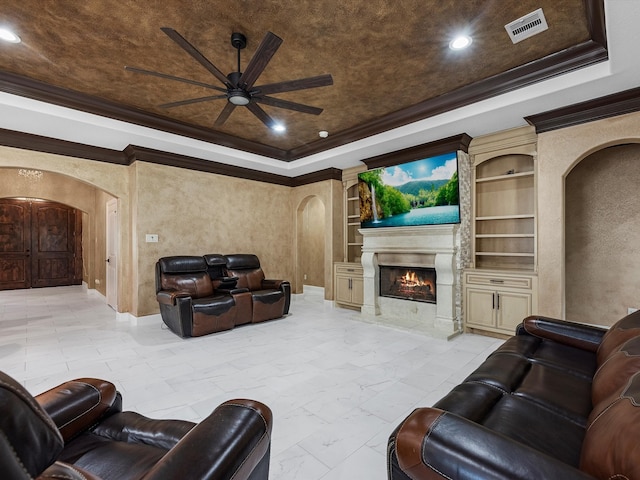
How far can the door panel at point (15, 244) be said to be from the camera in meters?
8.49

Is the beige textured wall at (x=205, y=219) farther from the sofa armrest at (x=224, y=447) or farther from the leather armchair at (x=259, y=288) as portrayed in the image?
the sofa armrest at (x=224, y=447)

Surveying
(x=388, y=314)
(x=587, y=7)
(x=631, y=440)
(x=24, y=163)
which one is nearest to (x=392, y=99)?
(x=587, y=7)

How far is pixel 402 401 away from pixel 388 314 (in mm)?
2802

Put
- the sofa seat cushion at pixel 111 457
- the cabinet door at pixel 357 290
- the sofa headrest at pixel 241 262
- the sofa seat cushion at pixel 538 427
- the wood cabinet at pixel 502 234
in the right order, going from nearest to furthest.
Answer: the sofa seat cushion at pixel 111 457 → the sofa seat cushion at pixel 538 427 → the wood cabinet at pixel 502 234 → the sofa headrest at pixel 241 262 → the cabinet door at pixel 357 290

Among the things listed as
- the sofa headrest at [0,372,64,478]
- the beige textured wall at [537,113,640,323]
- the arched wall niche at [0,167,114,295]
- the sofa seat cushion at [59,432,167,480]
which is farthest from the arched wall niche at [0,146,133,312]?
the beige textured wall at [537,113,640,323]

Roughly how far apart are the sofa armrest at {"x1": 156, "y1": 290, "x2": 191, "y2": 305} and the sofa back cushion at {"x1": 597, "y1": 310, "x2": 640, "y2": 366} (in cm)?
413

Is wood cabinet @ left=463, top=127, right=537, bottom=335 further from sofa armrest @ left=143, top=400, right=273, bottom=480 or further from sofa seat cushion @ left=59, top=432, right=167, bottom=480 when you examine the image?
sofa seat cushion @ left=59, top=432, right=167, bottom=480

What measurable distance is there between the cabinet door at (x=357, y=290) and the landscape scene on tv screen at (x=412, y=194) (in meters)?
1.01

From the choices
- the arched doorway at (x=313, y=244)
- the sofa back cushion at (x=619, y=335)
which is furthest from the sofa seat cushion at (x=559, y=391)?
the arched doorway at (x=313, y=244)

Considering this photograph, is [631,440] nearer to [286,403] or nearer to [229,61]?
[286,403]

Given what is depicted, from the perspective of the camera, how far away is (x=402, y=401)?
8.14 feet

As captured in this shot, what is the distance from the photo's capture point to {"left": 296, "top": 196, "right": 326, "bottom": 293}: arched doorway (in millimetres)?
7809

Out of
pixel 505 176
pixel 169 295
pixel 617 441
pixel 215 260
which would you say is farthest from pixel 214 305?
pixel 505 176

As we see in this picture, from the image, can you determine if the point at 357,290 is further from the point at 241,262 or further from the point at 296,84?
the point at 296,84
